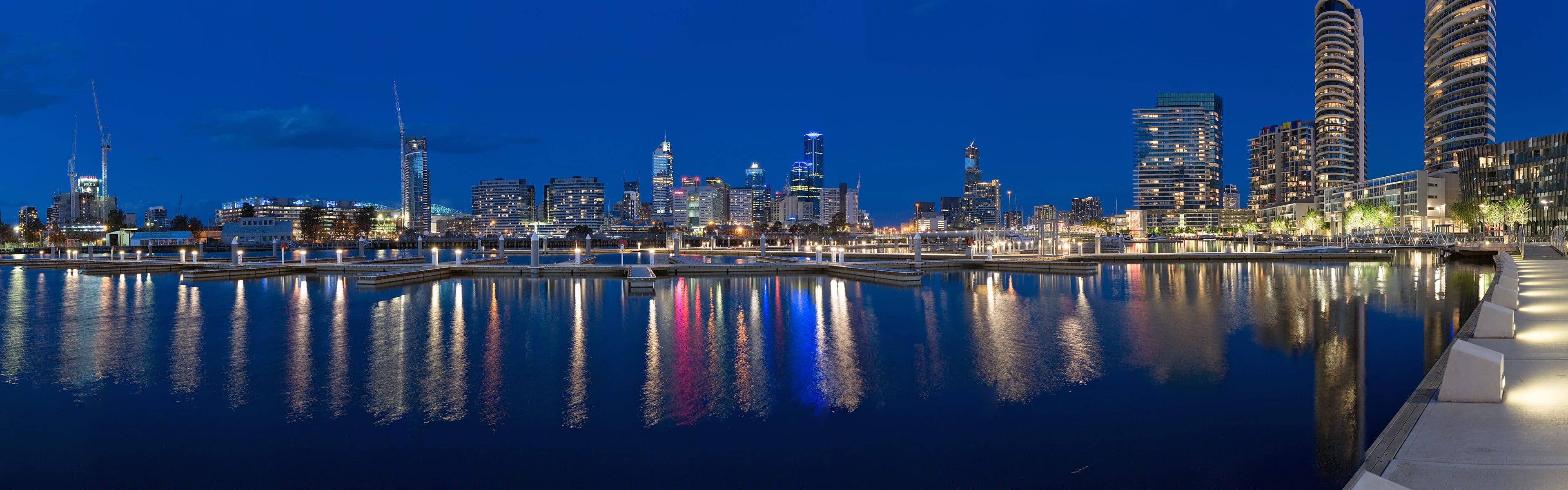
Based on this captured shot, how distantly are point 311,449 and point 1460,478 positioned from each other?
11.2m

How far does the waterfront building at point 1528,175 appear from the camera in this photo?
91.6 m

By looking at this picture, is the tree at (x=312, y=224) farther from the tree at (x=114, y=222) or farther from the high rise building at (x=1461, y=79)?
the high rise building at (x=1461, y=79)

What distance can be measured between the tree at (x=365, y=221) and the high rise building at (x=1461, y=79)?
19507 centimetres

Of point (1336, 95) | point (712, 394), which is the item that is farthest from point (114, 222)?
point (1336, 95)

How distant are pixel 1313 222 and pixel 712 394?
15530 cm

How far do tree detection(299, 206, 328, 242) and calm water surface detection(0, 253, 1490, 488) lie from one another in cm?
14197

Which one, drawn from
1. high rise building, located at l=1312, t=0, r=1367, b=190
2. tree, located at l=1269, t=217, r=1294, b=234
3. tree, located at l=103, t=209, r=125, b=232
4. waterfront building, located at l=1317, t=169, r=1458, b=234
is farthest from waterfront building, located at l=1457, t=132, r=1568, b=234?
tree, located at l=103, t=209, r=125, b=232

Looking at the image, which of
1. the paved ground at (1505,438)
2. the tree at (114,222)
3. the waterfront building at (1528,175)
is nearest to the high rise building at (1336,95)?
the waterfront building at (1528,175)

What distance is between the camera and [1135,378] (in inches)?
499

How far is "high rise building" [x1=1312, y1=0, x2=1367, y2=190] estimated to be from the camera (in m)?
162

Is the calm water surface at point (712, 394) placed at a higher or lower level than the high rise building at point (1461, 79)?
lower

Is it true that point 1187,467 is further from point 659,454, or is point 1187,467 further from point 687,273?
point 687,273

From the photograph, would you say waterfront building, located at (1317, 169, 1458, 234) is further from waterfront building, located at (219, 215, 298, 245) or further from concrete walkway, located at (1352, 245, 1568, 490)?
waterfront building, located at (219, 215, 298, 245)

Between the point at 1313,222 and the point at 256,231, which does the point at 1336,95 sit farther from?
the point at 256,231
